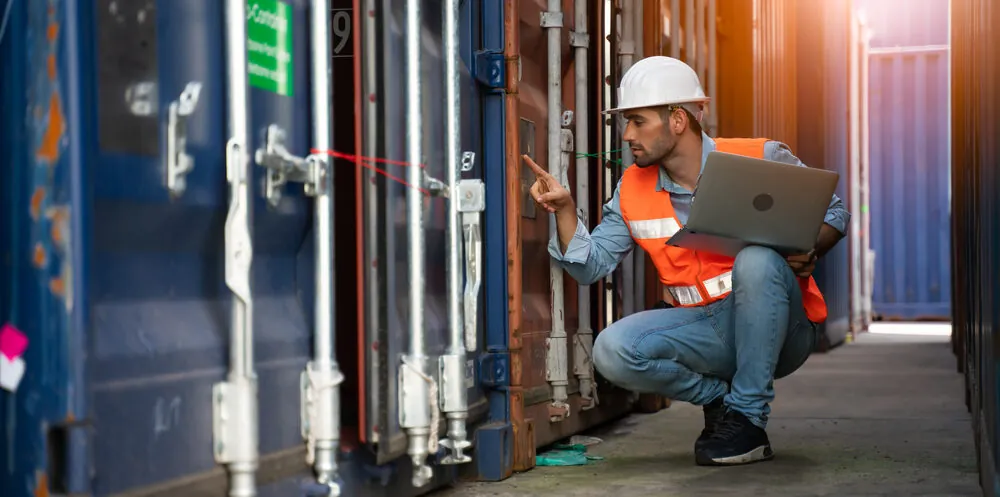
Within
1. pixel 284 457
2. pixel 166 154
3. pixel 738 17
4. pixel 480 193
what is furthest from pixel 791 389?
pixel 166 154

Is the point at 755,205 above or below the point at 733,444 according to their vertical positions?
above

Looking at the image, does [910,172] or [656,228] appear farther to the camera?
[910,172]

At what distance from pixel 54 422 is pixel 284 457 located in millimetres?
701

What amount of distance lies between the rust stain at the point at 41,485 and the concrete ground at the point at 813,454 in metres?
1.55

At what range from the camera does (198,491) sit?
2230 millimetres

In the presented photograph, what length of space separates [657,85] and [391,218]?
148cm

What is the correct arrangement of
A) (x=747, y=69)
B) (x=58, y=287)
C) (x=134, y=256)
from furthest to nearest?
(x=747, y=69)
(x=134, y=256)
(x=58, y=287)

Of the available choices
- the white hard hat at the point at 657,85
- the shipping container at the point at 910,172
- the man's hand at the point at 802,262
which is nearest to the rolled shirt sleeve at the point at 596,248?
the white hard hat at the point at 657,85

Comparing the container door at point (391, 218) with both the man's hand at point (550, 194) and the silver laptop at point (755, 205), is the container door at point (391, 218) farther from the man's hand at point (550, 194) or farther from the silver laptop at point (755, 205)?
the silver laptop at point (755, 205)

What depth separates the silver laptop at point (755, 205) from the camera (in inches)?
152

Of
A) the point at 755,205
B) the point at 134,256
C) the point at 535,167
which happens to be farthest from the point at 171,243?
the point at 755,205

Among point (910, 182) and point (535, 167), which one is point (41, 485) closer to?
point (535, 167)

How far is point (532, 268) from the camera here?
420cm

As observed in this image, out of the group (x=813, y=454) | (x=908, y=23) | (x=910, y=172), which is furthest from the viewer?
(x=908, y=23)
